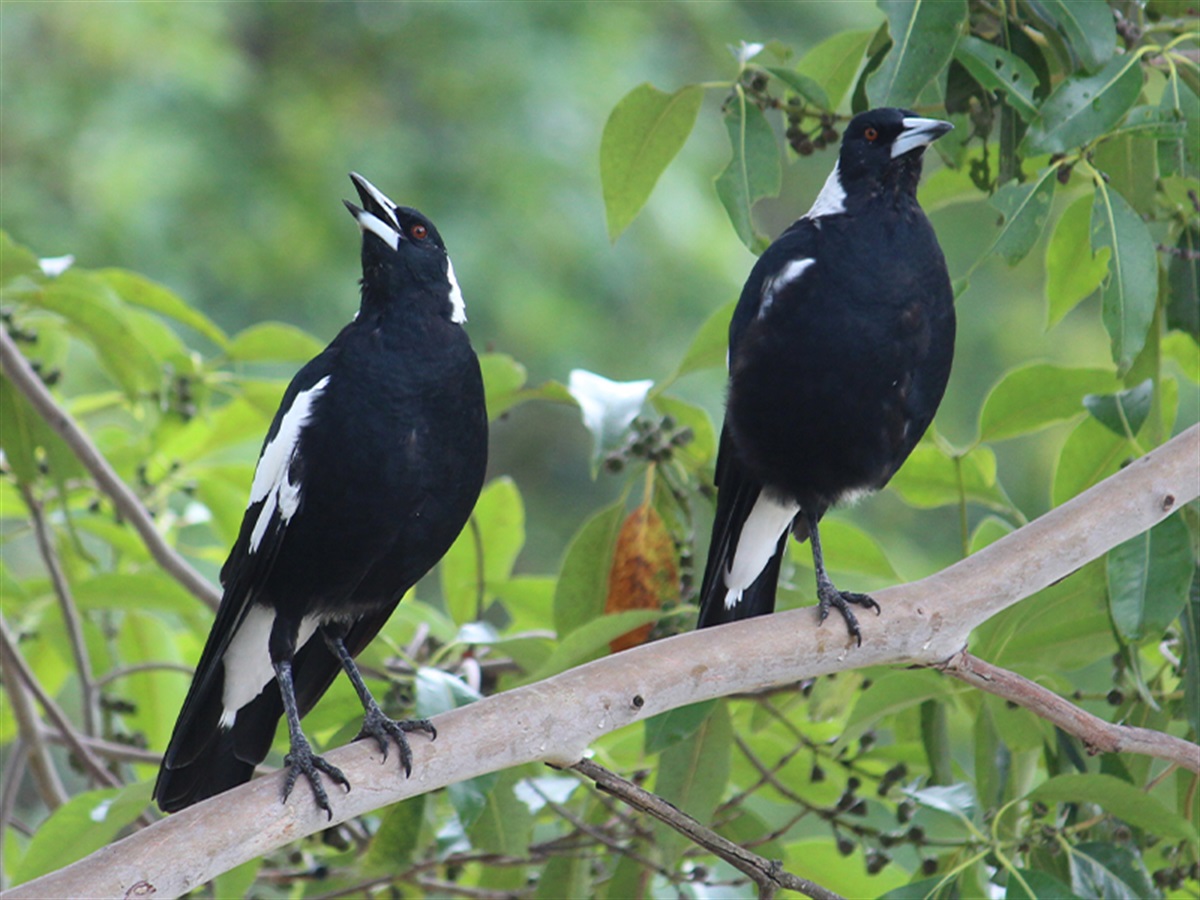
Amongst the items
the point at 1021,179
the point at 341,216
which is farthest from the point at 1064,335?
the point at 1021,179

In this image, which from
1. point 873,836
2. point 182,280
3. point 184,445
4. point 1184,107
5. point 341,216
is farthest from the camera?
point 341,216

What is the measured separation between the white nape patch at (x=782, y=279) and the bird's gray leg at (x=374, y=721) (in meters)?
0.75

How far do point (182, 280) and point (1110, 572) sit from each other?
473 cm

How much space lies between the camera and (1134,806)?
186cm

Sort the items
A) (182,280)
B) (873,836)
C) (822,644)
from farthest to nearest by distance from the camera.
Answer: (182,280)
(873,836)
(822,644)

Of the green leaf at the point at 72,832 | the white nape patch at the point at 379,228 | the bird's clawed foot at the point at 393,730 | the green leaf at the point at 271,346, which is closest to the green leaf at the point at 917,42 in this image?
the white nape patch at the point at 379,228

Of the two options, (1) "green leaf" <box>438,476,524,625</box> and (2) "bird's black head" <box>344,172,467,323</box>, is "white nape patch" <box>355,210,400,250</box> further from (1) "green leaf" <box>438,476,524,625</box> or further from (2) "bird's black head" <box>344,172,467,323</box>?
(1) "green leaf" <box>438,476,524,625</box>

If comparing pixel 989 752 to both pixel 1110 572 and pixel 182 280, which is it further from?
pixel 182 280

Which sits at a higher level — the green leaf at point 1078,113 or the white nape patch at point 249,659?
the green leaf at point 1078,113

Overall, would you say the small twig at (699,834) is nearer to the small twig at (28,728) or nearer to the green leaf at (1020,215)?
the green leaf at (1020,215)

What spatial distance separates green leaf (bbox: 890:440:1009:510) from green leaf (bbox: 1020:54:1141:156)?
59 cm

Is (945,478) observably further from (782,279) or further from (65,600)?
(65,600)

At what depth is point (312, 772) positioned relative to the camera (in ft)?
5.44

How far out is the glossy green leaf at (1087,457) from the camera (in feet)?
7.15
